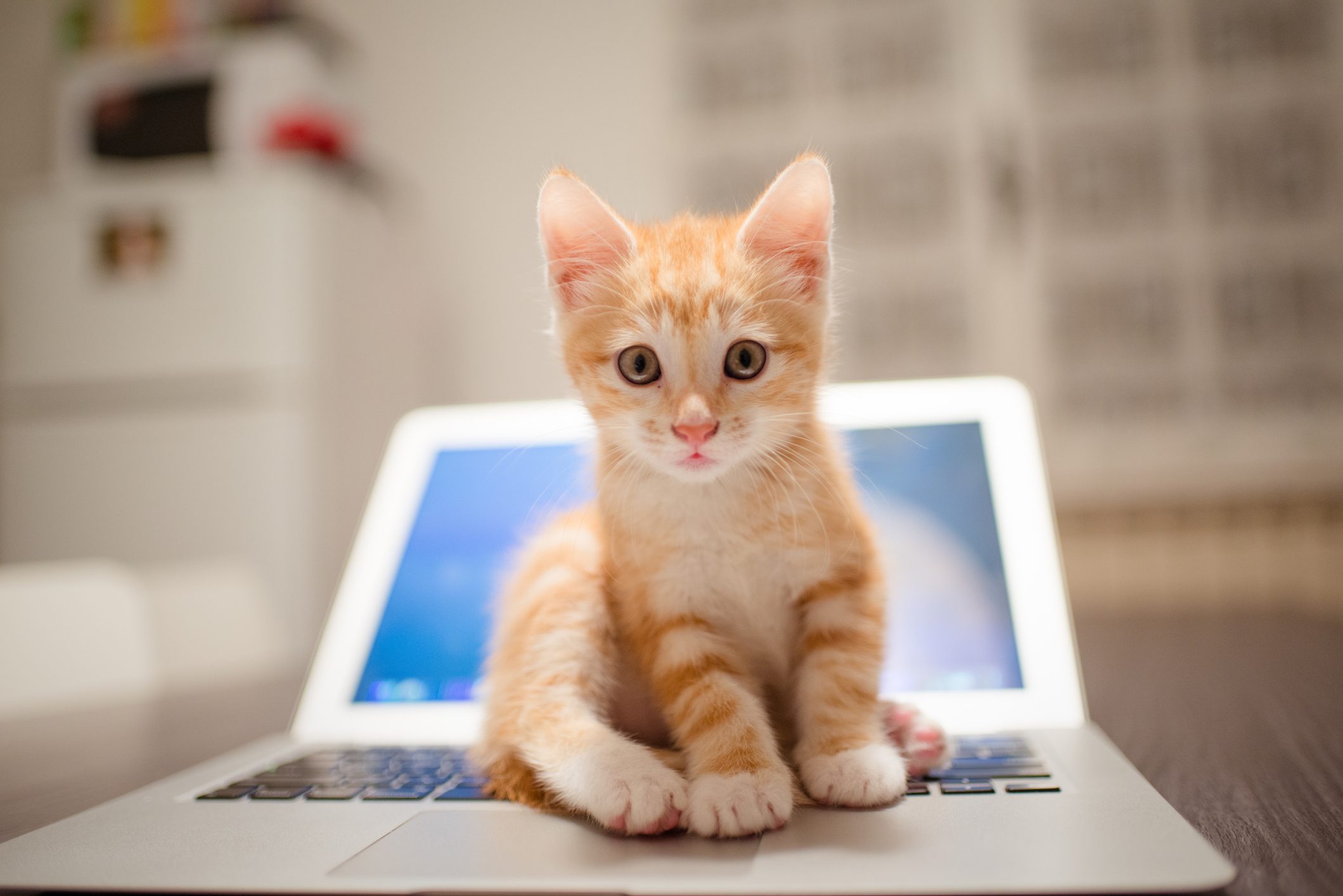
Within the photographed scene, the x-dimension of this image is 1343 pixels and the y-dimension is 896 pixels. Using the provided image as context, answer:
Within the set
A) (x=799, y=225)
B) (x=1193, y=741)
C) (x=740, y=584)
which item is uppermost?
(x=799, y=225)

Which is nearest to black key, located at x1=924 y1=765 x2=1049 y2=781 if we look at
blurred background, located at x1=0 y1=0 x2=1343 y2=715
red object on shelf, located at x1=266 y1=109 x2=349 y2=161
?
blurred background, located at x1=0 y1=0 x2=1343 y2=715

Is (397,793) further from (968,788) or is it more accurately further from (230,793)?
(968,788)

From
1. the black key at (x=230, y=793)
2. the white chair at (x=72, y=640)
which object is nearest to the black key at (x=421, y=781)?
the black key at (x=230, y=793)

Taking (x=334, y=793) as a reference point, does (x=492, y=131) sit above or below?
above

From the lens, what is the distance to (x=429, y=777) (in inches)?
25.6

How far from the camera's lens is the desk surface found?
51cm

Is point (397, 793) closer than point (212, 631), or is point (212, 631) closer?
point (397, 793)

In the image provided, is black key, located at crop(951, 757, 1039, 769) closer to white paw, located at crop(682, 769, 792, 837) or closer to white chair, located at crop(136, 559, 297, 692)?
white paw, located at crop(682, 769, 792, 837)

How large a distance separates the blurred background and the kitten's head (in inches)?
65.3

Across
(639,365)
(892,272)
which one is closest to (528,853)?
(639,365)

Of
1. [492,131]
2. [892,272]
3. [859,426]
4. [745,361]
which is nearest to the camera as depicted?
[745,361]

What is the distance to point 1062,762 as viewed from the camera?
0.63 meters

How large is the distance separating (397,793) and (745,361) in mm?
405

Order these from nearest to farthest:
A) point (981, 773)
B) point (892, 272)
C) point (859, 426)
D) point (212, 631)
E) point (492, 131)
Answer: point (981, 773), point (859, 426), point (212, 631), point (892, 272), point (492, 131)
